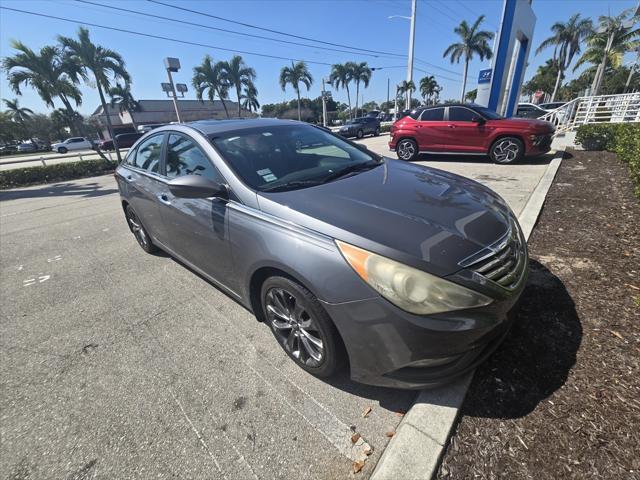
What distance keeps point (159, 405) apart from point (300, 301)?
1.15m

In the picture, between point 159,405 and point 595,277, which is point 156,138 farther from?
point 595,277

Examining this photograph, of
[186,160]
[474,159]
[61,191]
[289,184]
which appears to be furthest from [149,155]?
[61,191]

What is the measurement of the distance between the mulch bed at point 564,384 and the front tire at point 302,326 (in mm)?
765

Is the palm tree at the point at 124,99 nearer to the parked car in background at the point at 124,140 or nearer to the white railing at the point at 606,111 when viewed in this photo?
the parked car in background at the point at 124,140

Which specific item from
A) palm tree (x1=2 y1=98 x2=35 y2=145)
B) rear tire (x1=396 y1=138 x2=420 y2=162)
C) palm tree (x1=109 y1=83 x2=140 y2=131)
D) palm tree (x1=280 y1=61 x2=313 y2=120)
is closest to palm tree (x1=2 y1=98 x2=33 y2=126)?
palm tree (x1=2 y1=98 x2=35 y2=145)

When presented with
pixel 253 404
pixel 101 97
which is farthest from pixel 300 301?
pixel 101 97

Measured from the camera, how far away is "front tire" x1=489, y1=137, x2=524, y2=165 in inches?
304

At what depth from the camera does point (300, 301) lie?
180cm

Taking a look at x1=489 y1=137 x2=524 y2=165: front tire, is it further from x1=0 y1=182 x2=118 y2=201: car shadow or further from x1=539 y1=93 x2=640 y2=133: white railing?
x1=0 y1=182 x2=118 y2=201: car shadow

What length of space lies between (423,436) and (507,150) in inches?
328

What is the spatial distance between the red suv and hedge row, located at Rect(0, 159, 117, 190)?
527 inches

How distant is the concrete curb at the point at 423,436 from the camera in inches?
56.2

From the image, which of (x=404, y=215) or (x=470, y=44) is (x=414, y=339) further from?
(x=470, y=44)

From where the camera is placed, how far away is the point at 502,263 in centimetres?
170
